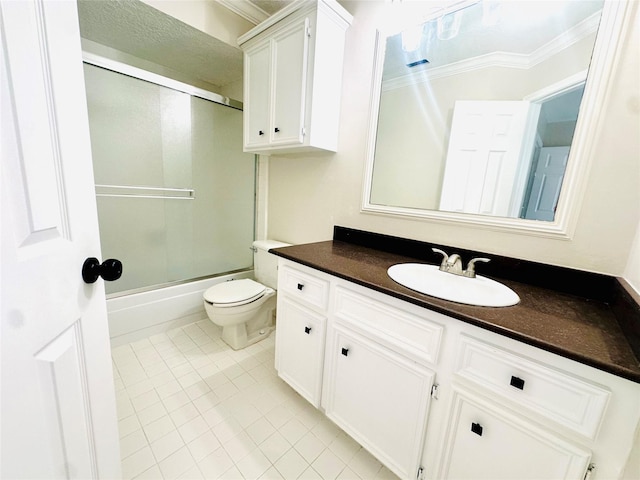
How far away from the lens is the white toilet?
166 cm

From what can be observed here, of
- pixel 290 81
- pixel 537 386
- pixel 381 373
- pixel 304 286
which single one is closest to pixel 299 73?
pixel 290 81

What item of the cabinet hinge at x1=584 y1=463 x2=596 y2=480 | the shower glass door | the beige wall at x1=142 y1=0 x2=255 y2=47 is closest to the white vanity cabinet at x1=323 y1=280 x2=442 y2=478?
the cabinet hinge at x1=584 y1=463 x2=596 y2=480

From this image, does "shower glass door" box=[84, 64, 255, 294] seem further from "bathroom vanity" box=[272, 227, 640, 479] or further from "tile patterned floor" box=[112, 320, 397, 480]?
"bathroom vanity" box=[272, 227, 640, 479]

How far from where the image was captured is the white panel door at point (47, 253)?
388 mm

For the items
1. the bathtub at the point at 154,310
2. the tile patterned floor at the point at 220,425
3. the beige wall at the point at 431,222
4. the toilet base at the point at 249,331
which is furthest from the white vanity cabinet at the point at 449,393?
the bathtub at the point at 154,310

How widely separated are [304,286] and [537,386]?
852mm

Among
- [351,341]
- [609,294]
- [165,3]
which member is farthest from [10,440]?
[165,3]

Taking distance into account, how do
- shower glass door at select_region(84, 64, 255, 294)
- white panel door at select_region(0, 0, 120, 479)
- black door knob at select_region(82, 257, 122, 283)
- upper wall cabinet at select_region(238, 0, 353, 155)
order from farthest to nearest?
shower glass door at select_region(84, 64, 255, 294)
upper wall cabinet at select_region(238, 0, 353, 155)
black door knob at select_region(82, 257, 122, 283)
white panel door at select_region(0, 0, 120, 479)

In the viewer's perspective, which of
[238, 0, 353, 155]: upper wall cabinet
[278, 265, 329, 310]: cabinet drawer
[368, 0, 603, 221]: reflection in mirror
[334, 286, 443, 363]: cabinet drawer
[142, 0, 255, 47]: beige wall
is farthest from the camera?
[142, 0, 255, 47]: beige wall

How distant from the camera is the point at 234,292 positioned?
178cm

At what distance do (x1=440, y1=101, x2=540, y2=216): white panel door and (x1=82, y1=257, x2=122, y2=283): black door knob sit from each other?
1.28 metres

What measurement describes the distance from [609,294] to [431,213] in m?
0.67

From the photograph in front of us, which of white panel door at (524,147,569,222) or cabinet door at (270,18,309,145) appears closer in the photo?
white panel door at (524,147,569,222)

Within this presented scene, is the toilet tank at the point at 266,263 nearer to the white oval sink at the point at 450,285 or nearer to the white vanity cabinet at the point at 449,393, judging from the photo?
the white vanity cabinet at the point at 449,393
